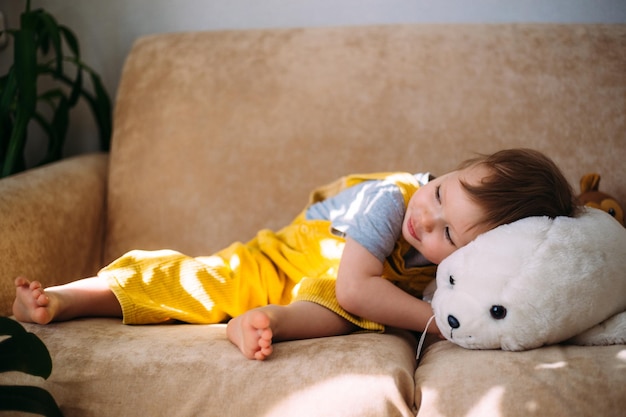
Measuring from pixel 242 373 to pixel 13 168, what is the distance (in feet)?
3.76

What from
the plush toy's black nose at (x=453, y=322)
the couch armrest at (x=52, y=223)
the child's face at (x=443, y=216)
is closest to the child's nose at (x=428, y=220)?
the child's face at (x=443, y=216)

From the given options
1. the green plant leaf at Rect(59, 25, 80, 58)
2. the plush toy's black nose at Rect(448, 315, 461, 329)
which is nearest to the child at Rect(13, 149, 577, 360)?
the plush toy's black nose at Rect(448, 315, 461, 329)

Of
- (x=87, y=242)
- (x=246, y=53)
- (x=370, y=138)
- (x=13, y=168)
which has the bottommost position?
(x=87, y=242)

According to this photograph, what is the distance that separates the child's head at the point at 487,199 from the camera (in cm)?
125

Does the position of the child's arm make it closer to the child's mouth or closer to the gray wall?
the child's mouth

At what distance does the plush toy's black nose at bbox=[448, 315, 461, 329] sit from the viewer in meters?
1.17

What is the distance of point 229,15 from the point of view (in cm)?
213

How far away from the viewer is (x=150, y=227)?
1.79 meters

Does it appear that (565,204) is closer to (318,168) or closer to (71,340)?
(318,168)

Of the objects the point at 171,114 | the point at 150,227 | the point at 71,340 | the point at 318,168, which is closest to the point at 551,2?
the point at 318,168

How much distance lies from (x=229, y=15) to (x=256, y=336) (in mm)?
1337

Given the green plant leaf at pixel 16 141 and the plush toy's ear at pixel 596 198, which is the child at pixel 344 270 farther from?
the green plant leaf at pixel 16 141

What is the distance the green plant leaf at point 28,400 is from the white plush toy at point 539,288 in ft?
2.28

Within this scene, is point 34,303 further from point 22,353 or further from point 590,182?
point 590,182
